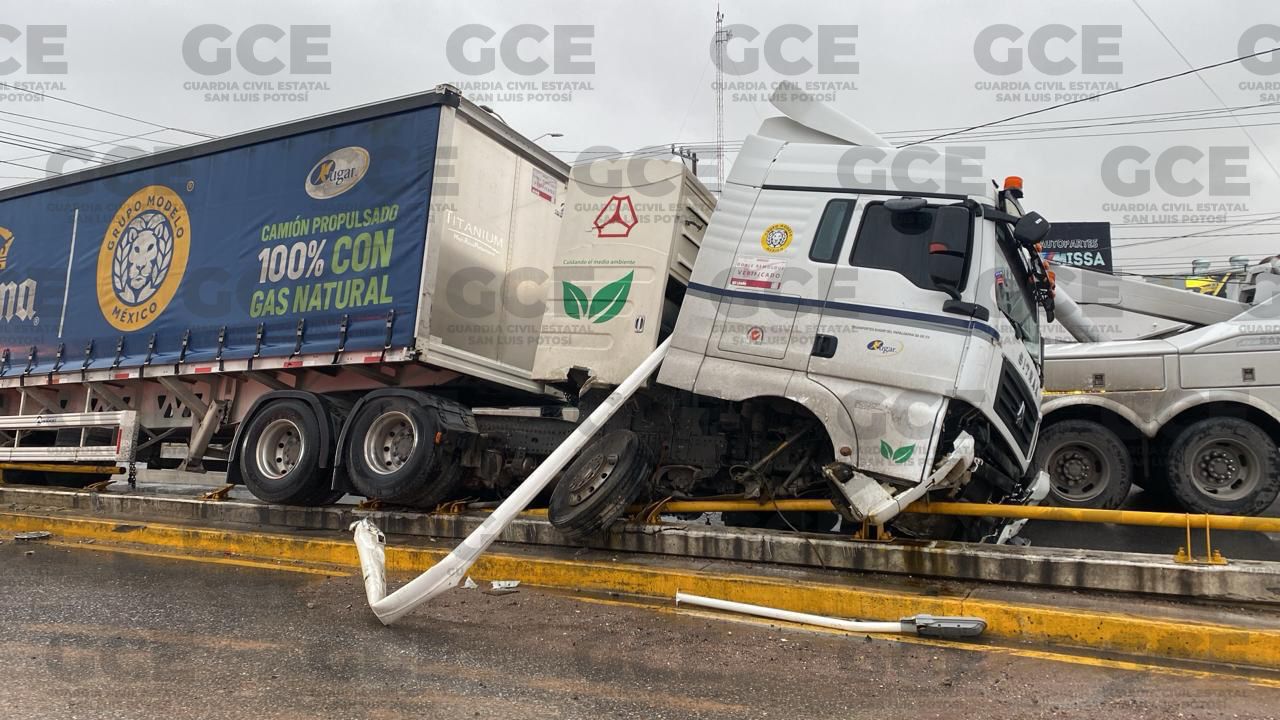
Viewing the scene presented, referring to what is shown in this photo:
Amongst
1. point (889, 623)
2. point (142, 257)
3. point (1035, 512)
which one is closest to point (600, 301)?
point (889, 623)

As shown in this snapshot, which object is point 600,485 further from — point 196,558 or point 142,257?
point 142,257

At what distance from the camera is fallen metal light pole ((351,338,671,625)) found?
14.9 ft

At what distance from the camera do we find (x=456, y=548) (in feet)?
15.5

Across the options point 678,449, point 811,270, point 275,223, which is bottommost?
point 678,449

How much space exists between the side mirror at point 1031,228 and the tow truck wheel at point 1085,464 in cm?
395

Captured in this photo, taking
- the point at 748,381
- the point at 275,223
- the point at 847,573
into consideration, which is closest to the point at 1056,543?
the point at 847,573

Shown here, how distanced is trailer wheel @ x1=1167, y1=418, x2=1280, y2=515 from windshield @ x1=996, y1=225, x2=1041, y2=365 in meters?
3.01

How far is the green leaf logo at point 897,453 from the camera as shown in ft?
16.5

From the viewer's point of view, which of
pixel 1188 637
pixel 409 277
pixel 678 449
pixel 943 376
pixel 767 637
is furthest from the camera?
pixel 409 277

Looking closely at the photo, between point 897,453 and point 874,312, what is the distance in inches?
35.2

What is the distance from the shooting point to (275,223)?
25.5ft

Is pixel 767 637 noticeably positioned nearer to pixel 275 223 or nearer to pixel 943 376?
pixel 943 376

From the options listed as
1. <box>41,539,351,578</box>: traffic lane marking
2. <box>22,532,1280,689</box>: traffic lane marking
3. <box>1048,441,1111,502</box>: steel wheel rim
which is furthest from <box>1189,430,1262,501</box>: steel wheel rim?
<box>41,539,351,578</box>: traffic lane marking

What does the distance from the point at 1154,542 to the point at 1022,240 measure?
12.6ft
